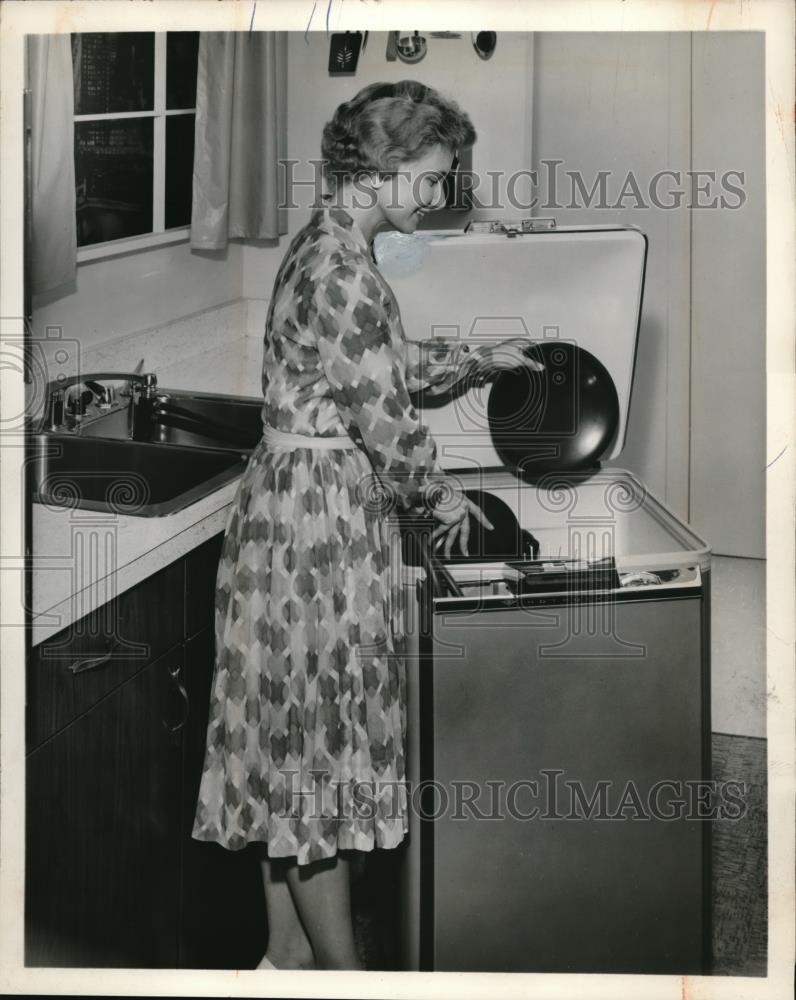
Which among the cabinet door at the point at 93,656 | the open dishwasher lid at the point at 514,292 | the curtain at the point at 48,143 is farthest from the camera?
the open dishwasher lid at the point at 514,292

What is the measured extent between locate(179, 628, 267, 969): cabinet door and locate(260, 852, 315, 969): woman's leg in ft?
0.13

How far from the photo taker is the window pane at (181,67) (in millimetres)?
1721

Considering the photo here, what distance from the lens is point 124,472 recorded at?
1.87 metres

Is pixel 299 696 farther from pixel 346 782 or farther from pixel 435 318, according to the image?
pixel 435 318

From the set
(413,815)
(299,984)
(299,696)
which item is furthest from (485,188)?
(299,984)

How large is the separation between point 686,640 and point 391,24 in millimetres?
977

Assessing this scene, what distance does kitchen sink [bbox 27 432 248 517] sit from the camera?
1.71 meters

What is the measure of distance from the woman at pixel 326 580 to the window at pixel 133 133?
0.25 metres

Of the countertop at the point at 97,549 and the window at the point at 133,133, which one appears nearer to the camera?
the countertop at the point at 97,549

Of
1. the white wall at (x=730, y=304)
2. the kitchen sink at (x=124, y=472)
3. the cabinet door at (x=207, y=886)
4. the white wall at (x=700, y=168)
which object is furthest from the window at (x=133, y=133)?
the white wall at (x=730, y=304)

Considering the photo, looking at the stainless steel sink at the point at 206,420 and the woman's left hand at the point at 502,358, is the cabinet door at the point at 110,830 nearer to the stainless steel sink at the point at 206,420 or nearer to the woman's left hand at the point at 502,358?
the stainless steel sink at the point at 206,420

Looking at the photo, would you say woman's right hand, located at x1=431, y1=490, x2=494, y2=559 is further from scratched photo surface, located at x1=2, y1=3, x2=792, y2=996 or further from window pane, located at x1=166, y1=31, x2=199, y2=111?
window pane, located at x1=166, y1=31, x2=199, y2=111

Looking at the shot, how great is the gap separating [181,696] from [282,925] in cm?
38

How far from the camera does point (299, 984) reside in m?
1.74
